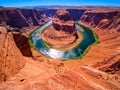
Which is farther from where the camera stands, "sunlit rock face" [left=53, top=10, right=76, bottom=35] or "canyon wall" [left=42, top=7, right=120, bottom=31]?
"canyon wall" [left=42, top=7, right=120, bottom=31]

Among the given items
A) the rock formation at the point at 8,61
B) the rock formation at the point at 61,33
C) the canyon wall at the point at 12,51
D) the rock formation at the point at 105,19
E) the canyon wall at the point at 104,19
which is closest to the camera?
A: the rock formation at the point at 8,61

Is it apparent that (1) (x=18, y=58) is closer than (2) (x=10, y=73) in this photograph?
No

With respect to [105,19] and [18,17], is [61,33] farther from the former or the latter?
[105,19]

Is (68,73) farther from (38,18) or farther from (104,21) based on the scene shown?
(38,18)

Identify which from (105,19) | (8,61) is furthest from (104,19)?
(8,61)

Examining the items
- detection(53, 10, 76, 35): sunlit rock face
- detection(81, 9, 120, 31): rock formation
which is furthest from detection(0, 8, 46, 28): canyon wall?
detection(81, 9, 120, 31): rock formation

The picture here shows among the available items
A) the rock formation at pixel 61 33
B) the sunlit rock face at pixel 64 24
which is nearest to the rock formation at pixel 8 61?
the rock formation at pixel 61 33

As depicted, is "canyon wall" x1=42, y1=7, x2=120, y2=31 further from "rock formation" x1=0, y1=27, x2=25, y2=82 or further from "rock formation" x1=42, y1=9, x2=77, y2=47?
"rock formation" x1=0, y1=27, x2=25, y2=82

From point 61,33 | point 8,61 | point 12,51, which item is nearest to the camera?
point 8,61

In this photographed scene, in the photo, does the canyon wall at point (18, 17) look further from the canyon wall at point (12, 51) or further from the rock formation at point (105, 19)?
the canyon wall at point (12, 51)

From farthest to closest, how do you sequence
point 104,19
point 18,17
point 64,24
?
point 104,19
point 18,17
point 64,24

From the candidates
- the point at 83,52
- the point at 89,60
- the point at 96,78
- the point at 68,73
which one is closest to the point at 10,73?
the point at 68,73
